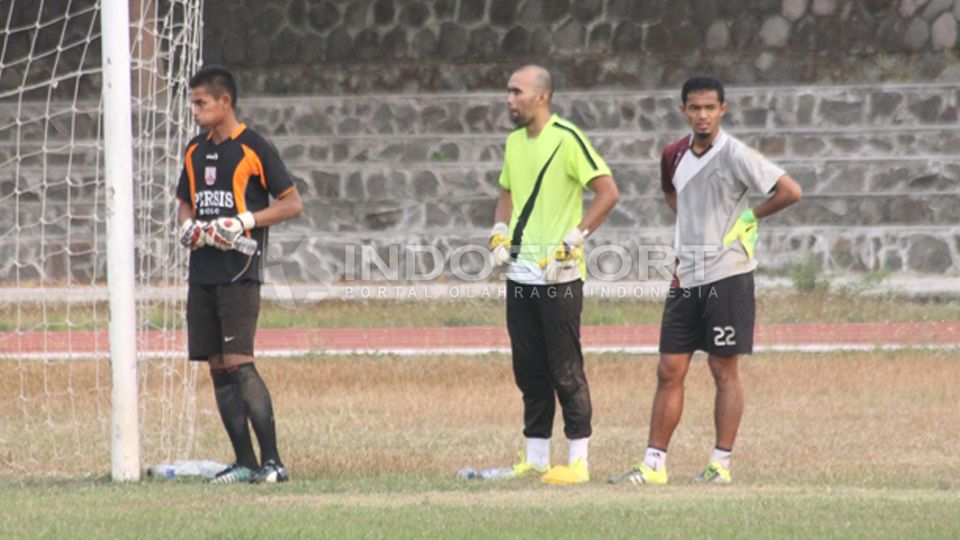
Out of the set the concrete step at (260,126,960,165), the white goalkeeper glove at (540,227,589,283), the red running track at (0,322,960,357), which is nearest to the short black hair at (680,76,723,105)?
the white goalkeeper glove at (540,227,589,283)

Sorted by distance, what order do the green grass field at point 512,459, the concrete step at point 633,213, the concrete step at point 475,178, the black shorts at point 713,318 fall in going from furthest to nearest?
the concrete step at point 475,178 < the concrete step at point 633,213 < the black shorts at point 713,318 < the green grass field at point 512,459

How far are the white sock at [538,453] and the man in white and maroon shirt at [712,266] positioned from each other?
638 millimetres

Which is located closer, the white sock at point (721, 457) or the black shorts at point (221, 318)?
the black shorts at point (221, 318)

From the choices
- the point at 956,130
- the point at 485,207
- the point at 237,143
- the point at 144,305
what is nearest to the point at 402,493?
the point at 237,143

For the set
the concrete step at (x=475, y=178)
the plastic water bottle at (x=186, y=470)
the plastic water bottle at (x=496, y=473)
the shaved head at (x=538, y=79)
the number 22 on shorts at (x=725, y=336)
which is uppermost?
the shaved head at (x=538, y=79)

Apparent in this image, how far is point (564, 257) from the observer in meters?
10.0

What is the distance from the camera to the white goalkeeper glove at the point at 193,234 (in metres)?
9.84

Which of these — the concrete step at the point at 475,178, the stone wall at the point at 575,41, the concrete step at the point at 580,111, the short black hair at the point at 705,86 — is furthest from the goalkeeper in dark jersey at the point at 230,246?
the stone wall at the point at 575,41

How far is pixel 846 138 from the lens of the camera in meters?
22.7

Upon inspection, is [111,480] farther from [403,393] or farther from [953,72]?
[953,72]

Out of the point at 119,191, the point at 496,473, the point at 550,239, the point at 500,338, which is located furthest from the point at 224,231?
the point at 500,338

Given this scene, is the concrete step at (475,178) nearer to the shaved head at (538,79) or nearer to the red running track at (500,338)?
the red running track at (500,338)

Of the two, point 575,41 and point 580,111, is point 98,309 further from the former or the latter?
point 575,41

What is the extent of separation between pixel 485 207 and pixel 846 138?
4180 mm
